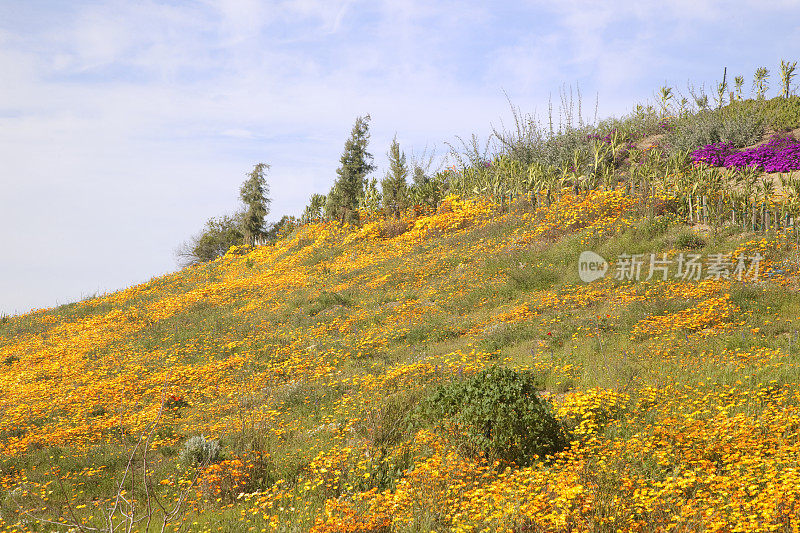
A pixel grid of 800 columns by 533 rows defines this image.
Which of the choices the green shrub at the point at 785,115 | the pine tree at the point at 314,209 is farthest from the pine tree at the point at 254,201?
the green shrub at the point at 785,115

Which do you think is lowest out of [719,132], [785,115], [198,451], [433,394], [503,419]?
[198,451]

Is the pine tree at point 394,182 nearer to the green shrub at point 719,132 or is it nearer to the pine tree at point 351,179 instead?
the pine tree at point 351,179

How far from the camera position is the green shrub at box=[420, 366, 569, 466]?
258 inches

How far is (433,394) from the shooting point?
740 cm

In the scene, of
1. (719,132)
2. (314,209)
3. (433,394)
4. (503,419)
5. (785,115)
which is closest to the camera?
(503,419)

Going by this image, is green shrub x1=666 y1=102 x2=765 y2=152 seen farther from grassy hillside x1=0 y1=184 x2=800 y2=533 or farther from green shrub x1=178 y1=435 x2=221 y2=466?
green shrub x1=178 y1=435 x2=221 y2=466

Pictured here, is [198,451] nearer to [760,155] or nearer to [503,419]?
[503,419]

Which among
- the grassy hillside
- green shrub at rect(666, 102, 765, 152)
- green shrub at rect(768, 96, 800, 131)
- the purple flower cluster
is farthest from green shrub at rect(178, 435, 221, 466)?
green shrub at rect(768, 96, 800, 131)

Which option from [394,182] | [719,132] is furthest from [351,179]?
[719,132]

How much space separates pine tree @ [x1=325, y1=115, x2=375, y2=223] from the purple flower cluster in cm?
1733

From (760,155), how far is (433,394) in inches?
771

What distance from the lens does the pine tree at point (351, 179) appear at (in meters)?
31.0

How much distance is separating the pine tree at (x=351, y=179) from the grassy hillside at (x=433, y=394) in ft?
33.8

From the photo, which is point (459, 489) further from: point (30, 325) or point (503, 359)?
point (30, 325)
